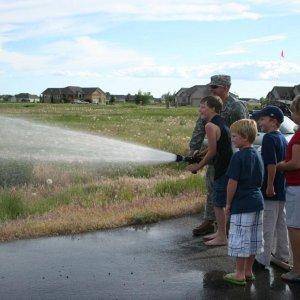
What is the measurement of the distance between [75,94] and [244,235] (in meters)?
140

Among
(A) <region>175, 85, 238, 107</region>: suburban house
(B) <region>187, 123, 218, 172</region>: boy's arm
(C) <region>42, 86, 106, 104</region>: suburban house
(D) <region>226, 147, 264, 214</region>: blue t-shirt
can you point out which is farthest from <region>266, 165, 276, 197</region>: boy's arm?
(C) <region>42, 86, 106, 104</region>: suburban house

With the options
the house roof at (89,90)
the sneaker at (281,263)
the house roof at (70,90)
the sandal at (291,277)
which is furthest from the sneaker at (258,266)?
the house roof at (89,90)

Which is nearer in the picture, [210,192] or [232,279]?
[232,279]

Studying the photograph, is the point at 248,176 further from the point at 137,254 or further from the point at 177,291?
the point at 137,254

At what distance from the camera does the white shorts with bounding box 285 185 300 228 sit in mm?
5188

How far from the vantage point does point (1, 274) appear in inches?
208

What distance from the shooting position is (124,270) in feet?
17.9

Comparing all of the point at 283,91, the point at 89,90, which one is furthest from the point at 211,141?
the point at 89,90

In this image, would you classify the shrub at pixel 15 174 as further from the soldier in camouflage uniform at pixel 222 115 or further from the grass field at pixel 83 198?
the soldier in camouflage uniform at pixel 222 115

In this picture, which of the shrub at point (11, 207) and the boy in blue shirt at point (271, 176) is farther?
the shrub at point (11, 207)

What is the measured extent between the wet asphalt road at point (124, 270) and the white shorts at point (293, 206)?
571 mm

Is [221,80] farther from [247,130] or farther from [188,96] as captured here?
[188,96]

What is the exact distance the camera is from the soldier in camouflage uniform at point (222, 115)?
21.7 feet

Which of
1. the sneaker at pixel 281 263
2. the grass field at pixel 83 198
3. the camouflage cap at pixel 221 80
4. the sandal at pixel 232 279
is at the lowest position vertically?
the sneaker at pixel 281 263
